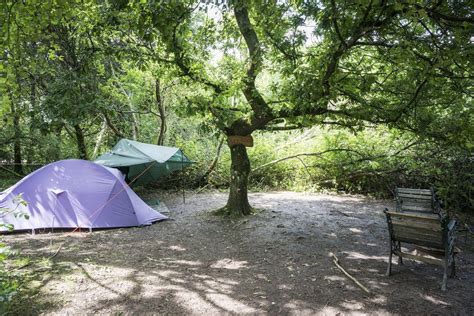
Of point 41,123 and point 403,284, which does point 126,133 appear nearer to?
point 41,123

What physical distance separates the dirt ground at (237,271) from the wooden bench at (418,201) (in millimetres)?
633

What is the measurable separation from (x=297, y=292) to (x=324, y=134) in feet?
28.8

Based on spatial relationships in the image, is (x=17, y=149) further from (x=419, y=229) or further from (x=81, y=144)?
(x=419, y=229)

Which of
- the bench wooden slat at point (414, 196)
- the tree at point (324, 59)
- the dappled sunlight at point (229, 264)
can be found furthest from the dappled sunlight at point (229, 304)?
the bench wooden slat at point (414, 196)

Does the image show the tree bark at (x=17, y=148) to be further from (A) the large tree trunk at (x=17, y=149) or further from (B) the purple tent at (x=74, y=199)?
(B) the purple tent at (x=74, y=199)

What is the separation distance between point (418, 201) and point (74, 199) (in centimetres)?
683

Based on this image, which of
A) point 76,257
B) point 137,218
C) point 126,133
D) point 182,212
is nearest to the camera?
point 76,257

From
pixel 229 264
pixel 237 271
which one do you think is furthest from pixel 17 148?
pixel 237 271

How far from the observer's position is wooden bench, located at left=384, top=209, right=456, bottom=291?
11.9 feet

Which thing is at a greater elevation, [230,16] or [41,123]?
[230,16]

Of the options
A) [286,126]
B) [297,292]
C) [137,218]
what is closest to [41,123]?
[137,218]

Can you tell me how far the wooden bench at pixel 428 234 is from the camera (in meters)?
3.61

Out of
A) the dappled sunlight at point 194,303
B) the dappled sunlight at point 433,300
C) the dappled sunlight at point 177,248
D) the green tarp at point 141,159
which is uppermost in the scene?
the green tarp at point 141,159

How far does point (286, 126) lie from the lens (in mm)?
7445
